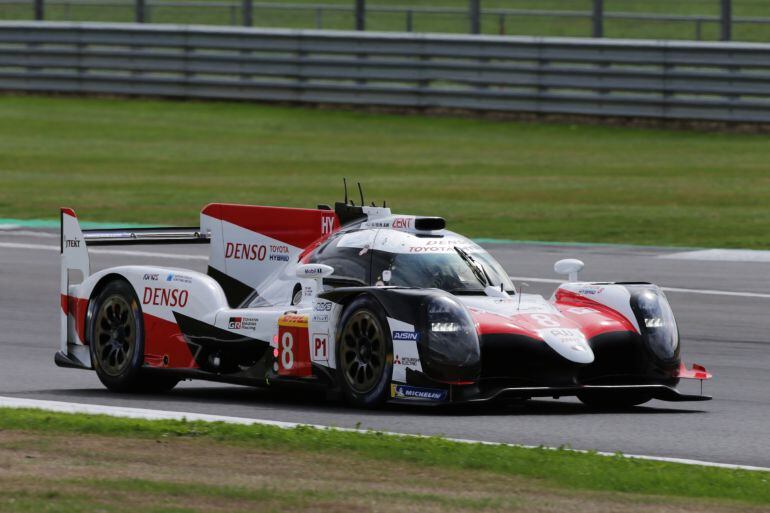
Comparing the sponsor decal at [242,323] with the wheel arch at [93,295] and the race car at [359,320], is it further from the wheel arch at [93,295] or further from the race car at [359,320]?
the wheel arch at [93,295]

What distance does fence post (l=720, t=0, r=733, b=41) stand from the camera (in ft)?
96.9

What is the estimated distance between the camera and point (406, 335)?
966 centimetres

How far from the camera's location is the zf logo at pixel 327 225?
11.5 meters

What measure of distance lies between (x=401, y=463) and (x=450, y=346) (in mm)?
1774

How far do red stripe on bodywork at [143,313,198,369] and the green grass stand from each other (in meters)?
10.4

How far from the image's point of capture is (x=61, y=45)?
1407 inches

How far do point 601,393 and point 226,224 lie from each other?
3102 millimetres

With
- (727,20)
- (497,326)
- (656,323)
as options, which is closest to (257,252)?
(497,326)

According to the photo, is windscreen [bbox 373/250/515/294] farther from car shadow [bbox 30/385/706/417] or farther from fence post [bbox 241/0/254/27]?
fence post [bbox 241/0/254/27]

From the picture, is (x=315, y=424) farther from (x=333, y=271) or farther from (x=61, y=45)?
(x=61, y=45)

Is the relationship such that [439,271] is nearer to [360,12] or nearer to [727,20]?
[727,20]

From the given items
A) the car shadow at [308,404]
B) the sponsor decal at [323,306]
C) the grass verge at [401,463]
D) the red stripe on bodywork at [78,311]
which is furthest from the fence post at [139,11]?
the grass verge at [401,463]

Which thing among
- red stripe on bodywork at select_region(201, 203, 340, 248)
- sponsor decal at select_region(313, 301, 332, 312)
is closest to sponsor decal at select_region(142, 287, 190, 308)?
red stripe on bodywork at select_region(201, 203, 340, 248)

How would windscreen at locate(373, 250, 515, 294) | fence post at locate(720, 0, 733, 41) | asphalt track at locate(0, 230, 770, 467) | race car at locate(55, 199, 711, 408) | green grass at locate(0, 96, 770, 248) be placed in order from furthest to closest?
fence post at locate(720, 0, 733, 41)
green grass at locate(0, 96, 770, 248)
windscreen at locate(373, 250, 515, 294)
race car at locate(55, 199, 711, 408)
asphalt track at locate(0, 230, 770, 467)
